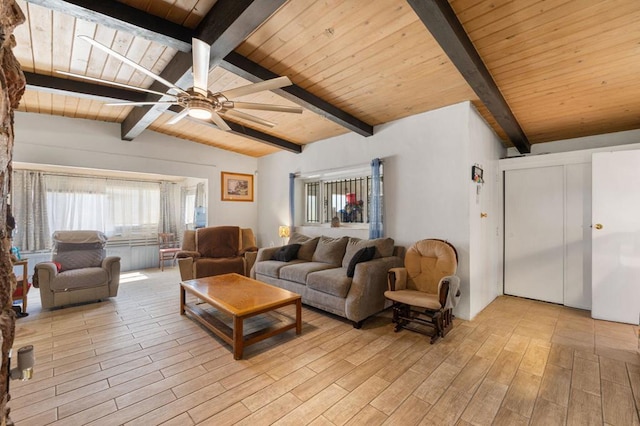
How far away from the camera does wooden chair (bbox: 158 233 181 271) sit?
609cm

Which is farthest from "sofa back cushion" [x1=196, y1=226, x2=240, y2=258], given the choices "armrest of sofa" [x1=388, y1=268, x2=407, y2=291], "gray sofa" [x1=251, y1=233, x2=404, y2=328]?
"armrest of sofa" [x1=388, y1=268, x2=407, y2=291]

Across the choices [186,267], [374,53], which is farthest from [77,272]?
[374,53]

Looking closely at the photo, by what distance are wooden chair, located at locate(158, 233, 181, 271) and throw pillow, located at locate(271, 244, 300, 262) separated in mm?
3030

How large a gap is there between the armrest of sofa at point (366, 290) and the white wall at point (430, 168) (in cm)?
83

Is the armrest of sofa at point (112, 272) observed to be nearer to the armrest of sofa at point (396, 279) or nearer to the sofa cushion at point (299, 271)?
the sofa cushion at point (299, 271)

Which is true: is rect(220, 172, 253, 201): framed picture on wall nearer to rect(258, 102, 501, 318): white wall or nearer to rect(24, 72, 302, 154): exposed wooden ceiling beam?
rect(24, 72, 302, 154): exposed wooden ceiling beam

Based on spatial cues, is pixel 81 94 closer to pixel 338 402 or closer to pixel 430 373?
pixel 338 402

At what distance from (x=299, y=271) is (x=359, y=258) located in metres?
0.89

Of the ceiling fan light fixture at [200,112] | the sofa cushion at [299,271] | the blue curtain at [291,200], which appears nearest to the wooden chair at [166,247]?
the blue curtain at [291,200]

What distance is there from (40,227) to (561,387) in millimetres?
7676

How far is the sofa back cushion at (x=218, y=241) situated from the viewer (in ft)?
16.1

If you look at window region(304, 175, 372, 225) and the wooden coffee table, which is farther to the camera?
window region(304, 175, 372, 225)

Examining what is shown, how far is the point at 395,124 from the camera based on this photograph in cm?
388

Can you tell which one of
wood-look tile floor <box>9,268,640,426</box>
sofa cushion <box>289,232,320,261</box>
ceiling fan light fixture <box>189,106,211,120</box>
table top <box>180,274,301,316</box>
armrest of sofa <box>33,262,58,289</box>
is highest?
ceiling fan light fixture <box>189,106,211,120</box>
